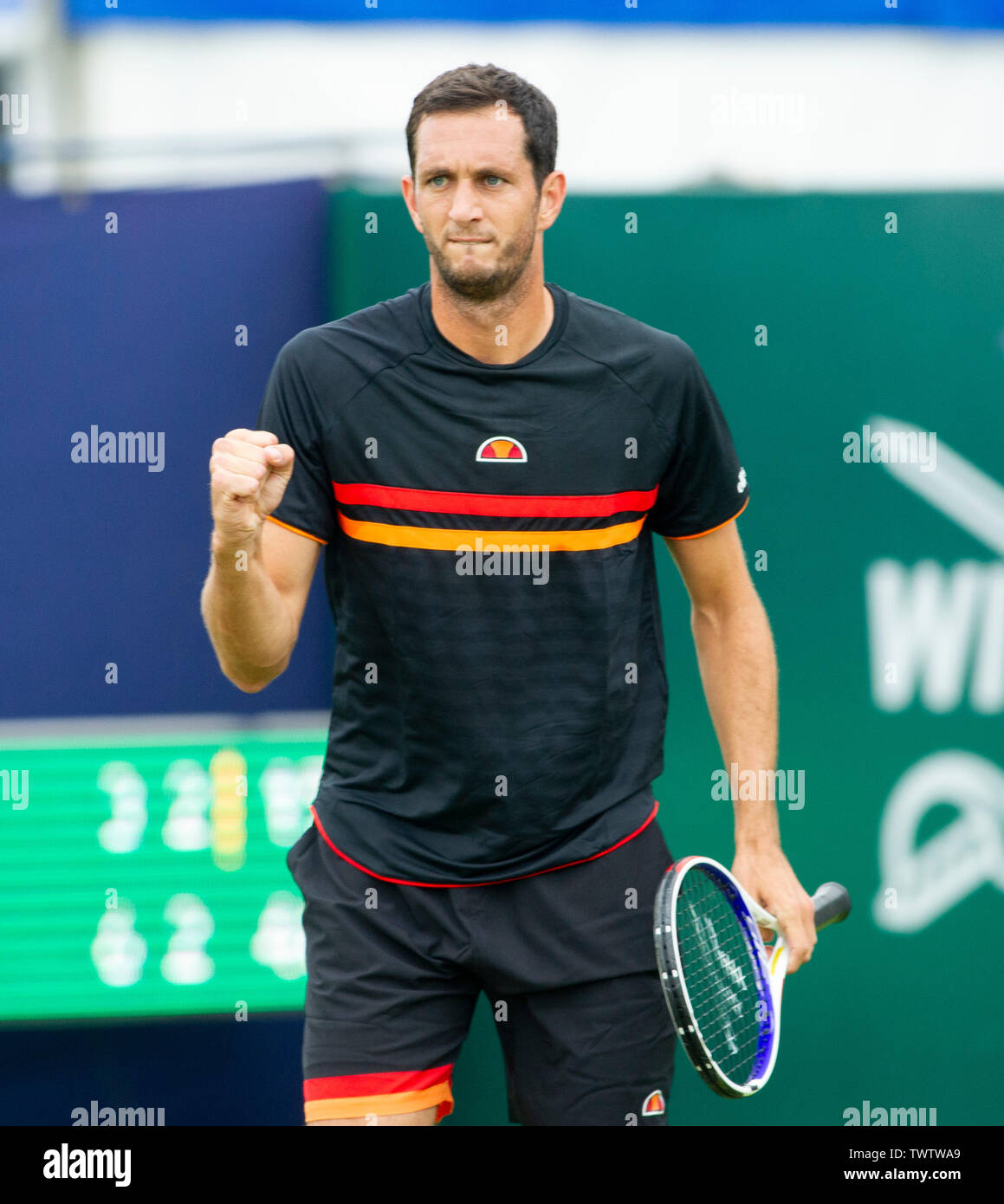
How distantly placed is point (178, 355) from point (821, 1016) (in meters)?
2.02

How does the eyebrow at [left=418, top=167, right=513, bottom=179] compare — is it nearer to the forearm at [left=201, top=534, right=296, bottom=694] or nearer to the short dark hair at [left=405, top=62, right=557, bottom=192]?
the short dark hair at [left=405, top=62, right=557, bottom=192]

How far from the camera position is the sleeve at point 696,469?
8.05 feet

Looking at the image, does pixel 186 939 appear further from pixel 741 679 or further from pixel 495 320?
pixel 495 320

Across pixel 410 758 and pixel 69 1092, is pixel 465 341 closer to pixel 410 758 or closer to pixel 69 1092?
pixel 410 758

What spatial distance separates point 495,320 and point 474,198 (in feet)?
0.62

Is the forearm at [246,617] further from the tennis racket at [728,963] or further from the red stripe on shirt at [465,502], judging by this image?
the tennis racket at [728,963]

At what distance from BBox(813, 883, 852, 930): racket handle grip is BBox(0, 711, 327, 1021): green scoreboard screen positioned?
108 centimetres

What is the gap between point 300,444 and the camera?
2.31m

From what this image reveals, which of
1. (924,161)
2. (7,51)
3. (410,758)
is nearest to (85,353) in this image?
(7,51)

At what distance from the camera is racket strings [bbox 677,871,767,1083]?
2371mm

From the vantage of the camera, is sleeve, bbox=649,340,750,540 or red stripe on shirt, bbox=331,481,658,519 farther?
sleeve, bbox=649,340,750,540

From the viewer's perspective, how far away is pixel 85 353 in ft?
10.3

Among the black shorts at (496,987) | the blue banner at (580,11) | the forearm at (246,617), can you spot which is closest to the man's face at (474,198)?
the forearm at (246,617)

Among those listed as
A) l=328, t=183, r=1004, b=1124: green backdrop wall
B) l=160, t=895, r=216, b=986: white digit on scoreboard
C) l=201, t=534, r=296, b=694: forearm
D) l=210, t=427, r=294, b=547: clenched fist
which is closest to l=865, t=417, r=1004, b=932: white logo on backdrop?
l=328, t=183, r=1004, b=1124: green backdrop wall
